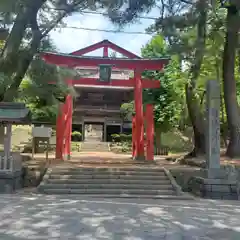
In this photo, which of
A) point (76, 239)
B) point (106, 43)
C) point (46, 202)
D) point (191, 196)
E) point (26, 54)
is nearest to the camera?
point (76, 239)

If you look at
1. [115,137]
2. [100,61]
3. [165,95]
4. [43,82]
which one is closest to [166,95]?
[165,95]

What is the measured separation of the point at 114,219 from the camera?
645cm

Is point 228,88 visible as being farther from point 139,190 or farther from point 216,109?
point 139,190

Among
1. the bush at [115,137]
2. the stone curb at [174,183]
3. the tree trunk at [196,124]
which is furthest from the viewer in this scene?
the bush at [115,137]

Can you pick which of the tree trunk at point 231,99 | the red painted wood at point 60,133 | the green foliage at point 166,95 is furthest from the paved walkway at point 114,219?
the green foliage at point 166,95

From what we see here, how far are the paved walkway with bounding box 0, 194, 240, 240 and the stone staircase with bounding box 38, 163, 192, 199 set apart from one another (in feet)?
3.35

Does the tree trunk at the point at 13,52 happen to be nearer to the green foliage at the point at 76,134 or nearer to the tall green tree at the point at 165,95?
the tall green tree at the point at 165,95

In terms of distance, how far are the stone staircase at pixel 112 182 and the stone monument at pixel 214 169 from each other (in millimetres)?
622

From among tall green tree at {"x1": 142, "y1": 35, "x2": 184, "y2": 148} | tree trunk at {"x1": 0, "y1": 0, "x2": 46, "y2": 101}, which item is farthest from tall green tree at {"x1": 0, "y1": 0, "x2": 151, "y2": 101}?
tall green tree at {"x1": 142, "y1": 35, "x2": 184, "y2": 148}

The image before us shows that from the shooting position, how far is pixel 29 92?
11.9 m

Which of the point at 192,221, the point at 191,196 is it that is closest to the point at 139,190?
the point at 191,196

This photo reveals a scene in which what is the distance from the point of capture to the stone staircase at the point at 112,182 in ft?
32.6

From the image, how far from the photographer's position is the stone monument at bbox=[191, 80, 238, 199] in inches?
387

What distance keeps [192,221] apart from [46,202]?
3.37 m
